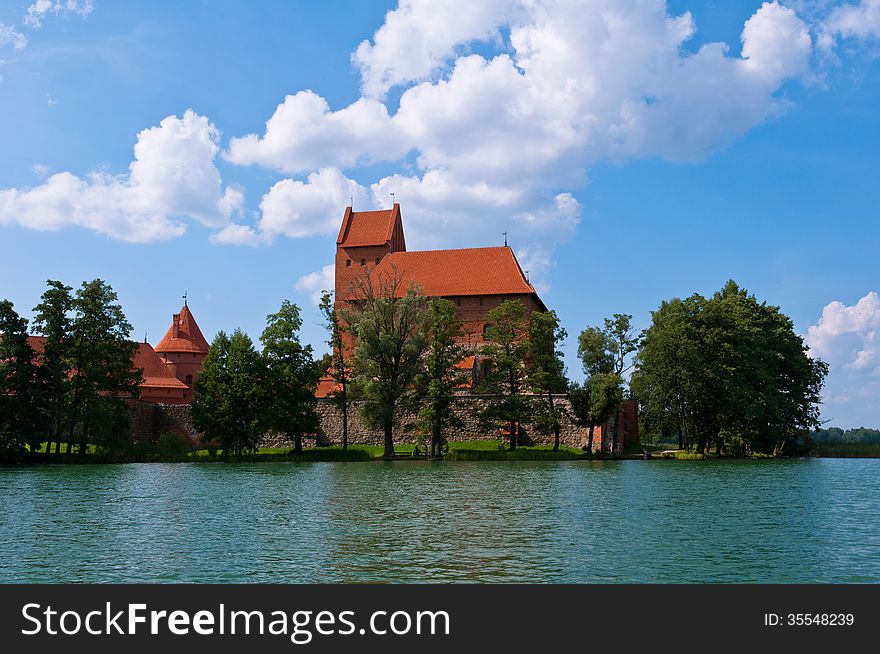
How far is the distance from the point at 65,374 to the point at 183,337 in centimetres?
2793

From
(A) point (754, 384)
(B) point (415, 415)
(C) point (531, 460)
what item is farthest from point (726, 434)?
(B) point (415, 415)

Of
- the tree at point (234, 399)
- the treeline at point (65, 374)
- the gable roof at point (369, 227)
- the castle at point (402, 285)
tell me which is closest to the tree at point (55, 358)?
the treeline at point (65, 374)

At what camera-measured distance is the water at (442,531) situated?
1298 centimetres

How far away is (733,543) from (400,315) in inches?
1491

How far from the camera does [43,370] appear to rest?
47.8 metres

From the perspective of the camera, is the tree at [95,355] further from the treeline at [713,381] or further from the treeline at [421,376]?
the treeline at [713,381]

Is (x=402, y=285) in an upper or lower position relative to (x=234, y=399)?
upper

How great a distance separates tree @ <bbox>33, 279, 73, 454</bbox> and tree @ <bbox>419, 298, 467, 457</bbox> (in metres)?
21.8

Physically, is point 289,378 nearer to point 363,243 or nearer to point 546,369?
point 546,369

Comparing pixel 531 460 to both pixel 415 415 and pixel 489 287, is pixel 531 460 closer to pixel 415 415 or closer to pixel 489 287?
pixel 415 415

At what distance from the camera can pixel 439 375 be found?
5288 cm

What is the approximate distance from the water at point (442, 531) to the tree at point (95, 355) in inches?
728

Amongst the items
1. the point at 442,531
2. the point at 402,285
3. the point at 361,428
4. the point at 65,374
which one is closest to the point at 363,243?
the point at 402,285

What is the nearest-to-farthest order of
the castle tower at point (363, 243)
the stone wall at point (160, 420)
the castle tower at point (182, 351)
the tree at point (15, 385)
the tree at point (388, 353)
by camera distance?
the tree at point (15, 385), the tree at point (388, 353), the stone wall at point (160, 420), the castle tower at point (182, 351), the castle tower at point (363, 243)
